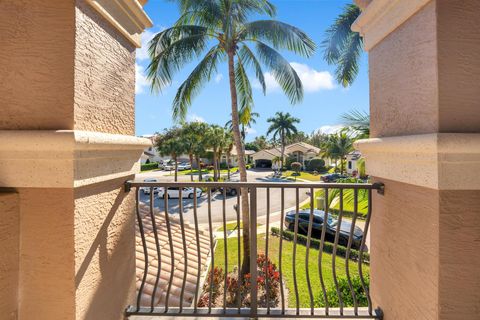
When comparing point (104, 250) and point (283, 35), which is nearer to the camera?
point (104, 250)

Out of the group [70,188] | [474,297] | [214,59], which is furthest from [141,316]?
[214,59]

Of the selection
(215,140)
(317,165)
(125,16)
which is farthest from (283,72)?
(317,165)

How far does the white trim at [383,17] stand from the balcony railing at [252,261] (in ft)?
4.16

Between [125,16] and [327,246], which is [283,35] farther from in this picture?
[327,246]

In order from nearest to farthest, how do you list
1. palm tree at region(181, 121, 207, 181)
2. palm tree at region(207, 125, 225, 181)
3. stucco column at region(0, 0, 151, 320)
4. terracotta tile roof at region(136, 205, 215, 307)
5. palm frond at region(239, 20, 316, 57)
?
1. stucco column at region(0, 0, 151, 320)
2. terracotta tile roof at region(136, 205, 215, 307)
3. palm frond at region(239, 20, 316, 57)
4. palm tree at region(207, 125, 225, 181)
5. palm tree at region(181, 121, 207, 181)

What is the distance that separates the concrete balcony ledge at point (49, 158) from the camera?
1.56 meters

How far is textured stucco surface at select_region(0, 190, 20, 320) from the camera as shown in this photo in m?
1.57

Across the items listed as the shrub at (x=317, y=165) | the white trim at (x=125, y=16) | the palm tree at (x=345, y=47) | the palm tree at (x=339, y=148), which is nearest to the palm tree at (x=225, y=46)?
the palm tree at (x=345, y=47)

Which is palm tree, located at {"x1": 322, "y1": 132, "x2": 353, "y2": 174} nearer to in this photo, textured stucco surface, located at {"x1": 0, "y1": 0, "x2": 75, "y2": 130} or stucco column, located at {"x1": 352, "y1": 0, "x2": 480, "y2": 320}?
stucco column, located at {"x1": 352, "y1": 0, "x2": 480, "y2": 320}

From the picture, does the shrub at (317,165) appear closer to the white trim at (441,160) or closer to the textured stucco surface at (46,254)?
the white trim at (441,160)

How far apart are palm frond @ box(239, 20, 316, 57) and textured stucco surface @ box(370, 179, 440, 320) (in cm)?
707

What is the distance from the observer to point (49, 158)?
1.62 meters

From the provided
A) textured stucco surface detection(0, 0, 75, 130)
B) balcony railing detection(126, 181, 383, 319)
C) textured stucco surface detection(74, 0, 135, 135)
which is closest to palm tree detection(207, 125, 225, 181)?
balcony railing detection(126, 181, 383, 319)

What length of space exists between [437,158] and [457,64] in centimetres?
56
